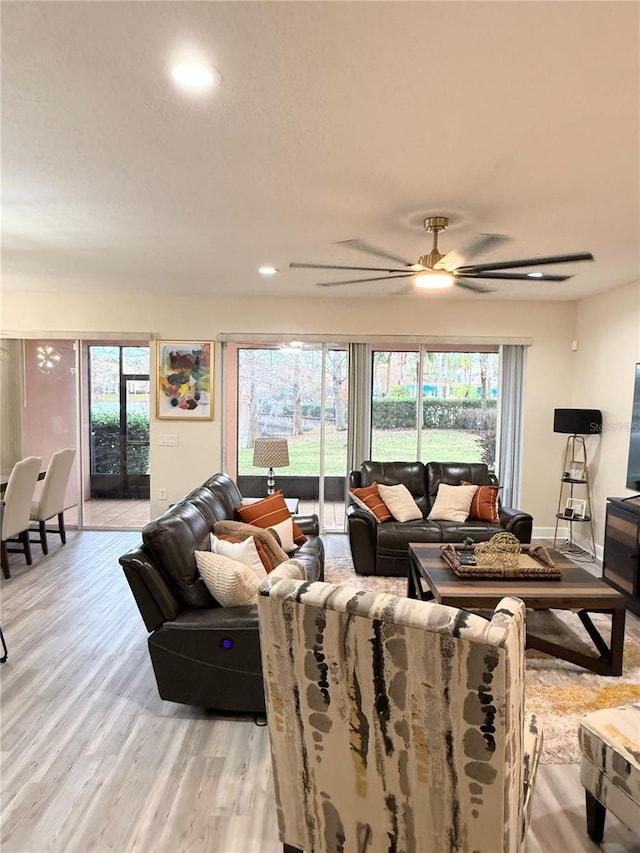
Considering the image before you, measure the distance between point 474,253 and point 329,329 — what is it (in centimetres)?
232

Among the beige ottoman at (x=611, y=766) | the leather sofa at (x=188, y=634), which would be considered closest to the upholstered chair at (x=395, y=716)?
the beige ottoman at (x=611, y=766)

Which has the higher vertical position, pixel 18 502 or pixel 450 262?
pixel 450 262

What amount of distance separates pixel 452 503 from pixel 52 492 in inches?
155

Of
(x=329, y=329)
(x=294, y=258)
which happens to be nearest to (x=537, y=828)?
(x=294, y=258)

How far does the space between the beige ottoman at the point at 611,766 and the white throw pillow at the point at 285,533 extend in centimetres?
221

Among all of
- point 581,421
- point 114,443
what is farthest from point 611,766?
point 114,443

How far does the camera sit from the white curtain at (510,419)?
6.09 meters

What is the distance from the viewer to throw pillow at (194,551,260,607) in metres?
2.56

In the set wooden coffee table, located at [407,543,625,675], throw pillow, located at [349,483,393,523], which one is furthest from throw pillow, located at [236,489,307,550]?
wooden coffee table, located at [407,543,625,675]

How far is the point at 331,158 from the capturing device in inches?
91.6

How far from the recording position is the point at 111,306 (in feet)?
19.4

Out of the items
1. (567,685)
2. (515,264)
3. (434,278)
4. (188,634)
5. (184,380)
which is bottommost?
(567,685)

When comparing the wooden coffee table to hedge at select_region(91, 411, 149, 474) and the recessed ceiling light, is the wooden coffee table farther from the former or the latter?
hedge at select_region(91, 411, 149, 474)

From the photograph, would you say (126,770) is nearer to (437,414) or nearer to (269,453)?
(269,453)
